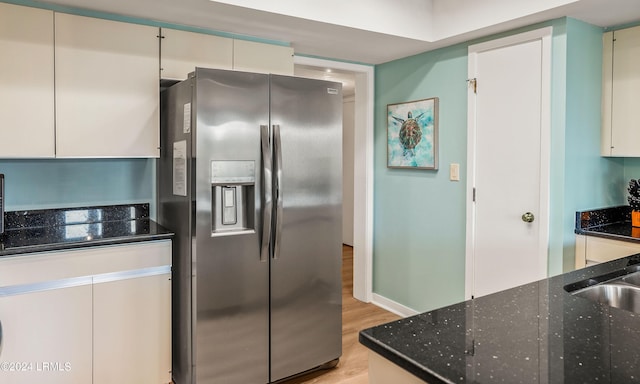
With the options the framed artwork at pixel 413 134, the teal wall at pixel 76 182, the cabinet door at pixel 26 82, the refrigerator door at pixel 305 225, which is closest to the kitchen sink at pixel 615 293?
the refrigerator door at pixel 305 225

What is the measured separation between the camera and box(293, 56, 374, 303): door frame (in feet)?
12.6

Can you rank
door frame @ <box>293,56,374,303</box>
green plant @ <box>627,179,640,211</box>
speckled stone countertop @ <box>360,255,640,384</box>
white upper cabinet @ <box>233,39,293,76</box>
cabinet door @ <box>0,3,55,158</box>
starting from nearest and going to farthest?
speckled stone countertop @ <box>360,255,640,384</box>, cabinet door @ <box>0,3,55,158</box>, green plant @ <box>627,179,640,211</box>, white upper cabinet @ <box>233,39,293,76</box>, door frame @ <box>293,56,374,303</box>

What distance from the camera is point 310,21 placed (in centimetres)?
258

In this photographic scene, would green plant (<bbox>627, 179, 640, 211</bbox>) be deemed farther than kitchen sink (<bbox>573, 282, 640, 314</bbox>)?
Yes

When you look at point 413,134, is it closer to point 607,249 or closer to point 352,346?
point 607,249

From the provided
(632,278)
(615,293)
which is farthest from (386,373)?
(632,278)

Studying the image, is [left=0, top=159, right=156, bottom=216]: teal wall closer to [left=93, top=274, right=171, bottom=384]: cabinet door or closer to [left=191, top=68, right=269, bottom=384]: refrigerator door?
[left=93, top=274, right=171, bottom=384]: cabinet door

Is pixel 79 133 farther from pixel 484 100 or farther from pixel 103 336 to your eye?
pixel 484 100

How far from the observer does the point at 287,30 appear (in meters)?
2.78

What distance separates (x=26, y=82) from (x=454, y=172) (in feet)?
8.79

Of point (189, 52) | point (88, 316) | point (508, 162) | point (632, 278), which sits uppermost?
point (189, 52)

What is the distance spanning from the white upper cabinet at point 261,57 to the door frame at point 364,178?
2.82 ft

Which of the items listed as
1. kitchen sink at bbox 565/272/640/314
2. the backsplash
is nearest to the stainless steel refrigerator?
the backsplash

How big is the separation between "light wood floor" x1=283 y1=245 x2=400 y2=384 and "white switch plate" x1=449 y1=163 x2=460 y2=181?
1.24m
